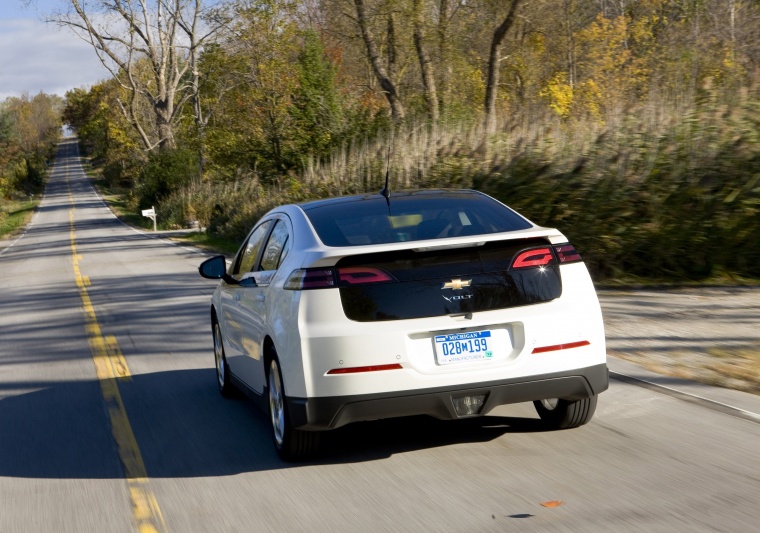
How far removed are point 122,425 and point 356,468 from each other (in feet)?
8.30

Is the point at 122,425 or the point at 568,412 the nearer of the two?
the point at 568,412

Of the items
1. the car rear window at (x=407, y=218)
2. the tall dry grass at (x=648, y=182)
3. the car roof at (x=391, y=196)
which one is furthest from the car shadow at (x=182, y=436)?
the tall dry grass at (x=648, y=182)

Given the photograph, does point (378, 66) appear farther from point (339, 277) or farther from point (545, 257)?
point (339, 277)

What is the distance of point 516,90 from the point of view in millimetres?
44906

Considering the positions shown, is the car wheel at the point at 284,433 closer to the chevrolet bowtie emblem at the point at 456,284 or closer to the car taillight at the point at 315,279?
the car taillight at the point at 315,279

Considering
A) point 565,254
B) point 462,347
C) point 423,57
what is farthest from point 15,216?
point 462,347

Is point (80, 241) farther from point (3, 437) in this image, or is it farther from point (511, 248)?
point (511, 248)

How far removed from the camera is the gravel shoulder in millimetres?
8203

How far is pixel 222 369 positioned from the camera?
857cm

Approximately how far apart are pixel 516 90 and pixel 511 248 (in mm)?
40166

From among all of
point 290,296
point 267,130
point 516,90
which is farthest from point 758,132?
point 516,90

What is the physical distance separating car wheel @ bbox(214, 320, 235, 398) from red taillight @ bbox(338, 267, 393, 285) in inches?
115

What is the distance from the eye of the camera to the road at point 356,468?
496cm

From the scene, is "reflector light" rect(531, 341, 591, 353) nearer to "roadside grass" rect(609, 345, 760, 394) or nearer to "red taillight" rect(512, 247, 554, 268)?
→ "red taillight" rect(512, 247, 554, 268)
